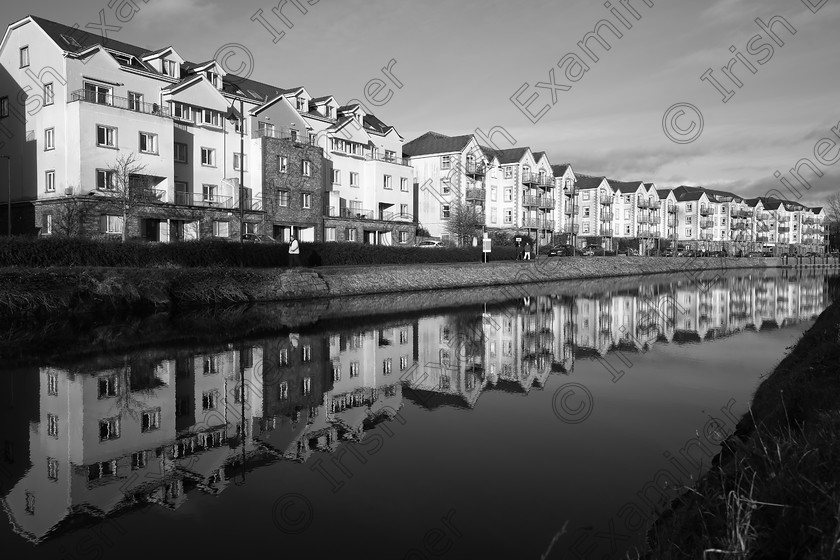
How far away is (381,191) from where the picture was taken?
→ 59.9 m

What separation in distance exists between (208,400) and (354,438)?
10.5 feet

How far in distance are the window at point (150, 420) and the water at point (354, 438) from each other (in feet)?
0.16

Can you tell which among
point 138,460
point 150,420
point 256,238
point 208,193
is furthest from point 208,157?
point 138,460

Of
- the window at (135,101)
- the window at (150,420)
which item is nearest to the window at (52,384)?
the window at (150,420)

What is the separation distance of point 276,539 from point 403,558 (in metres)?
1.12

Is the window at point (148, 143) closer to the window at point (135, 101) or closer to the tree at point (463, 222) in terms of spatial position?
the window at point (135, 101)

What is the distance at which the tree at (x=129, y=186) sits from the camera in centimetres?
3606

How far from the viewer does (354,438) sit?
27.0 feet

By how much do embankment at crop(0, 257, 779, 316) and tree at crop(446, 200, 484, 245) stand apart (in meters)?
16.0

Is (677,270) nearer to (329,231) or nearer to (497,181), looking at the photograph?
(497,181)

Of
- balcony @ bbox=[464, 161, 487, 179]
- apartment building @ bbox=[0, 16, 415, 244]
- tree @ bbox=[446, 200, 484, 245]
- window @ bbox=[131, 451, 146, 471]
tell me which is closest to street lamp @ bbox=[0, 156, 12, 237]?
apartment building @ bbox=[0, 16, 415, 244]

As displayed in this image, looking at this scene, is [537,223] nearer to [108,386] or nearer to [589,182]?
[589,182]

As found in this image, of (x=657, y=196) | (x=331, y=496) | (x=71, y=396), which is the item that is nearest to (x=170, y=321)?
(x=71, y=396)

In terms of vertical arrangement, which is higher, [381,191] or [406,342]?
[381,191]
